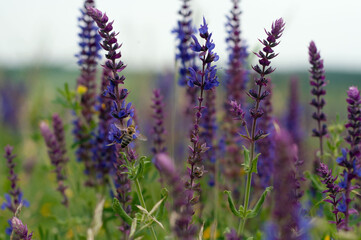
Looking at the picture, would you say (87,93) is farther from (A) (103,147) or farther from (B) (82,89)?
(A) (103,147)

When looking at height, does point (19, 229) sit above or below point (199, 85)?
below

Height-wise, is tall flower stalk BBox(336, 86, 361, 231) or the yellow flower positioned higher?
the yellow flower

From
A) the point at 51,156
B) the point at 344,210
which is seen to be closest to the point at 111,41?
the point at 344,210

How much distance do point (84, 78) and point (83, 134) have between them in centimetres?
47

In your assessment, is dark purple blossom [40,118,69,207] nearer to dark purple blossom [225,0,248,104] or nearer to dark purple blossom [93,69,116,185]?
dark purple blossom [93,69,116,185]

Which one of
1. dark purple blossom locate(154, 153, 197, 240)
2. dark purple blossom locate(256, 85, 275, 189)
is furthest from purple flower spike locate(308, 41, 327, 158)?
dark purple blossom locate(154, 153, 197, 240)

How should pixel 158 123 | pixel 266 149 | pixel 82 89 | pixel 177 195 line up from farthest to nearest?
pixel 82 89 → pixel 266 149 → pixel 158 123 → pixel 177 195

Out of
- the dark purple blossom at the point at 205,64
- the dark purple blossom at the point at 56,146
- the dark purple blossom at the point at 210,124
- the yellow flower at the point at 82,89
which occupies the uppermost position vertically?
the dark purple blossom at the point at 205,64

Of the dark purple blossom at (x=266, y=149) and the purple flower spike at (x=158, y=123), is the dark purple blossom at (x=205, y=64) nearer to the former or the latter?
the purple flower spike at (x=158, y=123)

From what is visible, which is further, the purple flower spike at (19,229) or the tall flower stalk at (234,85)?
the tall flower stalk at (234,85)

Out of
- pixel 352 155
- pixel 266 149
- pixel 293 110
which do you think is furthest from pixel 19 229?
pixel 293 110

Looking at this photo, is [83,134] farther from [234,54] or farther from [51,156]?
[234,54]

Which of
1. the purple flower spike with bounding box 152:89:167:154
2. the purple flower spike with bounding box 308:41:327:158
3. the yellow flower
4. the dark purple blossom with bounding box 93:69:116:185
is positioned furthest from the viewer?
the yellow flower

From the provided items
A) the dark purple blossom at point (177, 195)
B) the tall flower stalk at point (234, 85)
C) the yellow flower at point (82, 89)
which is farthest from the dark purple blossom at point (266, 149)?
the dark purple blossom at point (177, 195)
